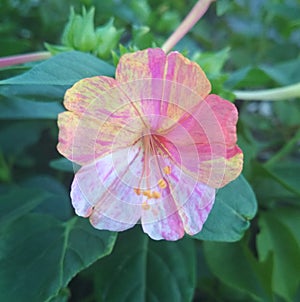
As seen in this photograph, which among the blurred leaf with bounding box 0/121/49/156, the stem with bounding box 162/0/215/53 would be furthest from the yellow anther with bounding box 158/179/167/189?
the blurred leaf with bounding box 0/121/49/156

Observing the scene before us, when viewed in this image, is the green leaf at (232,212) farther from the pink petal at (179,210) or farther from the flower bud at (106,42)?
the flower bud at (106,42)

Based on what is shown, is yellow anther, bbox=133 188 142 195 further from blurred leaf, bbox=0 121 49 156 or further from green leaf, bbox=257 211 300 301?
blurred leaf, bbox=0 121 49 156

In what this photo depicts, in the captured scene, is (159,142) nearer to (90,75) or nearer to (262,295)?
(90,75)

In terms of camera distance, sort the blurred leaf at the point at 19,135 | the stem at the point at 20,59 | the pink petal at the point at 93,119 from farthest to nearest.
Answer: the blurred leaf at the point at 19,135 → the stem at the point at 20,59 → the pink petal at the point at 93,119

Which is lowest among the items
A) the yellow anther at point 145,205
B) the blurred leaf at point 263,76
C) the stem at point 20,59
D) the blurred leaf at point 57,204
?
the blurred leaf at point 57,204

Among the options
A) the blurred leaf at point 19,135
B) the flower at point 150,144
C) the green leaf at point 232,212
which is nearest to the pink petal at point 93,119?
the flower at point 150,144

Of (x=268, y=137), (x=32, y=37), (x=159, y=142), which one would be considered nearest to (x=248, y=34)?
(x=268, y=137)

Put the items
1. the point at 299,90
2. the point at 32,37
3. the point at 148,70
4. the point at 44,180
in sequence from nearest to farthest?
1. the point at 148,70
2. the point at 299,90
3. the point at 44,180
4. the point at 32,37
